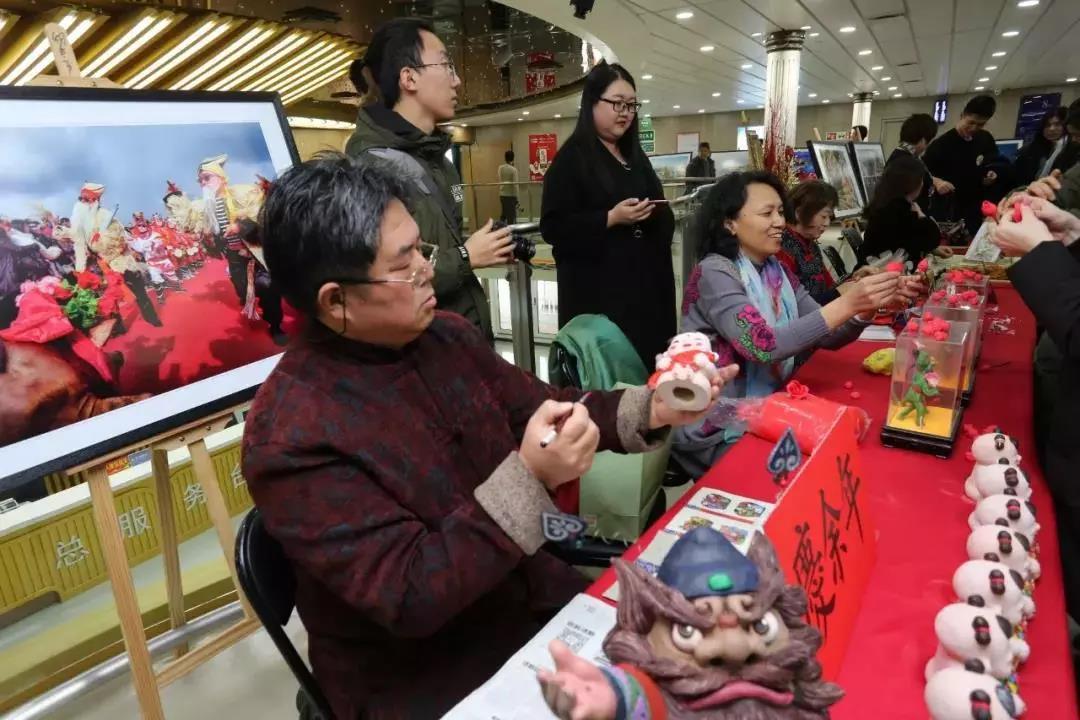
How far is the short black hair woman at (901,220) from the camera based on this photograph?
123 inches

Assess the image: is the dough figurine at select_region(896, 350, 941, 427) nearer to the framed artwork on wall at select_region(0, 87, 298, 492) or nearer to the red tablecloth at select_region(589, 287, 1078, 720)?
the red tablecloth at select_region(589, 287, 1078, 720)

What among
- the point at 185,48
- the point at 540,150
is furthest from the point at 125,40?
the point at 540,150

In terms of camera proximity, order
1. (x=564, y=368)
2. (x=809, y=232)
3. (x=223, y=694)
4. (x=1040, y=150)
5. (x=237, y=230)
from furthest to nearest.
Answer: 1. (x=1040, y=150)
2. (x=809, y=232)
3. (x=223, y=694)
4. (x=564, y=368)
5. (x=237, y=230)

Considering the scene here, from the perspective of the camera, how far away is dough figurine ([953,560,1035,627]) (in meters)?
0.79

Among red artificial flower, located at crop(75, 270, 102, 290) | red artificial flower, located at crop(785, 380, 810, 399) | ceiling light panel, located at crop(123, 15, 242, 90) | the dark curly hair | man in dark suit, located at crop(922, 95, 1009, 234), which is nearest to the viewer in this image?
red artificial flower, located at crop(75, 270, 102, 290)

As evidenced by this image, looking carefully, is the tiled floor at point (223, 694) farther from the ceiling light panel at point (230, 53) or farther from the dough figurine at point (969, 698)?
the ceiling light panel at point (230, 53)

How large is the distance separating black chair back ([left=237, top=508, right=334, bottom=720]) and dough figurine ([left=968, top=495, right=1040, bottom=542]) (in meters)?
1.08

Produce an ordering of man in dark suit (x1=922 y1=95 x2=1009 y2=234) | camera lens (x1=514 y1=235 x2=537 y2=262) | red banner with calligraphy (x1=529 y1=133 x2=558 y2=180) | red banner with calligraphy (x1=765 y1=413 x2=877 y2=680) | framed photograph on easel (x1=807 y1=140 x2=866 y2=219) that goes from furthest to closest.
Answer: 1. red banner with calligraphy (x1=529 y1=133 x2=558 y2=180)
2. man in dark suit (x1=922 y1=95 x2=1009 y2=234)
3. framed photograph on easel (x1=807 y1=140 x2=866 y2=219)
4. camera lens (x1=514 y1=235 x2=537 y2=262)
5. red banner with calligraphy (x1=765 y1=413 x2=877 y2=680)

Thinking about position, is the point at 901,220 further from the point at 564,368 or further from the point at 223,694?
the point at 223,694

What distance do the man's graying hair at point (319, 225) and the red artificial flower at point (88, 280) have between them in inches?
25.5

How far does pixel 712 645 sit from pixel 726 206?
60.4 inches

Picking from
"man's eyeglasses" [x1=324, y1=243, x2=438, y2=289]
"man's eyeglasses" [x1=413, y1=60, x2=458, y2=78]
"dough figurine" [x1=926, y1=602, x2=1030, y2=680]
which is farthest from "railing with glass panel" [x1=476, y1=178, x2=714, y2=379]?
"dough figurine" [x1=926, y1=602, x2=1030, y2=680]

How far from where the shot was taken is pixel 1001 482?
1056 millimetres

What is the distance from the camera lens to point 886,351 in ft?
6.25
